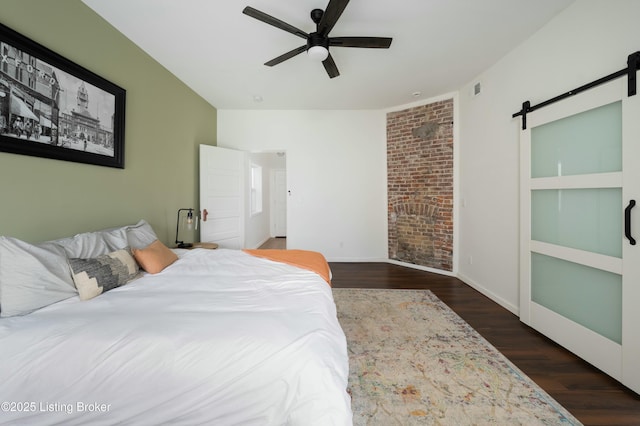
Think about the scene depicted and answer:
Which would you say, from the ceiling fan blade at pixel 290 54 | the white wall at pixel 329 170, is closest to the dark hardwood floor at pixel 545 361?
the white wall at pixel 329 170

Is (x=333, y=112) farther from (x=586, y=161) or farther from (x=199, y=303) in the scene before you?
(x=199, y=303)

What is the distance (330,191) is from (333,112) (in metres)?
1.50

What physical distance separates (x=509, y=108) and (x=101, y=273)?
403 centimetres

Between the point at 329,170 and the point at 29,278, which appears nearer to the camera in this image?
the point at 29,278

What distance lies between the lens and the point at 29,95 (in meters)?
1.62

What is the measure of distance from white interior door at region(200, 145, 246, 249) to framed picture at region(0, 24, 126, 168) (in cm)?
145

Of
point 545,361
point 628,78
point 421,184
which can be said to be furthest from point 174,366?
point 421,184

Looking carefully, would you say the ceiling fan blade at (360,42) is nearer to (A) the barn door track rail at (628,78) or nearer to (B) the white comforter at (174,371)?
(A) the barn door track rail at (628,78)

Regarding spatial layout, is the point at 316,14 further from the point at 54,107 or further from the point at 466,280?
the point at 466,280

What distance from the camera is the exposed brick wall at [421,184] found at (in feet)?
12.2

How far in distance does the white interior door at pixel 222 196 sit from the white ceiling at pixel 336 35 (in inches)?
40.1

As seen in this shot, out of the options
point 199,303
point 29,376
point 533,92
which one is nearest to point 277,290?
point 199,303

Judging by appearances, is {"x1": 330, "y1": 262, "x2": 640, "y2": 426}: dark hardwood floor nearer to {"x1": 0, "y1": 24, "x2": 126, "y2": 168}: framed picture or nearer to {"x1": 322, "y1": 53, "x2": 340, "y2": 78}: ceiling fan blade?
{"x1": 322, "y1": 53, "x2": 340, "y2": 78}: ceiling fan blade

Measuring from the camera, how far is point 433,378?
157 cm
